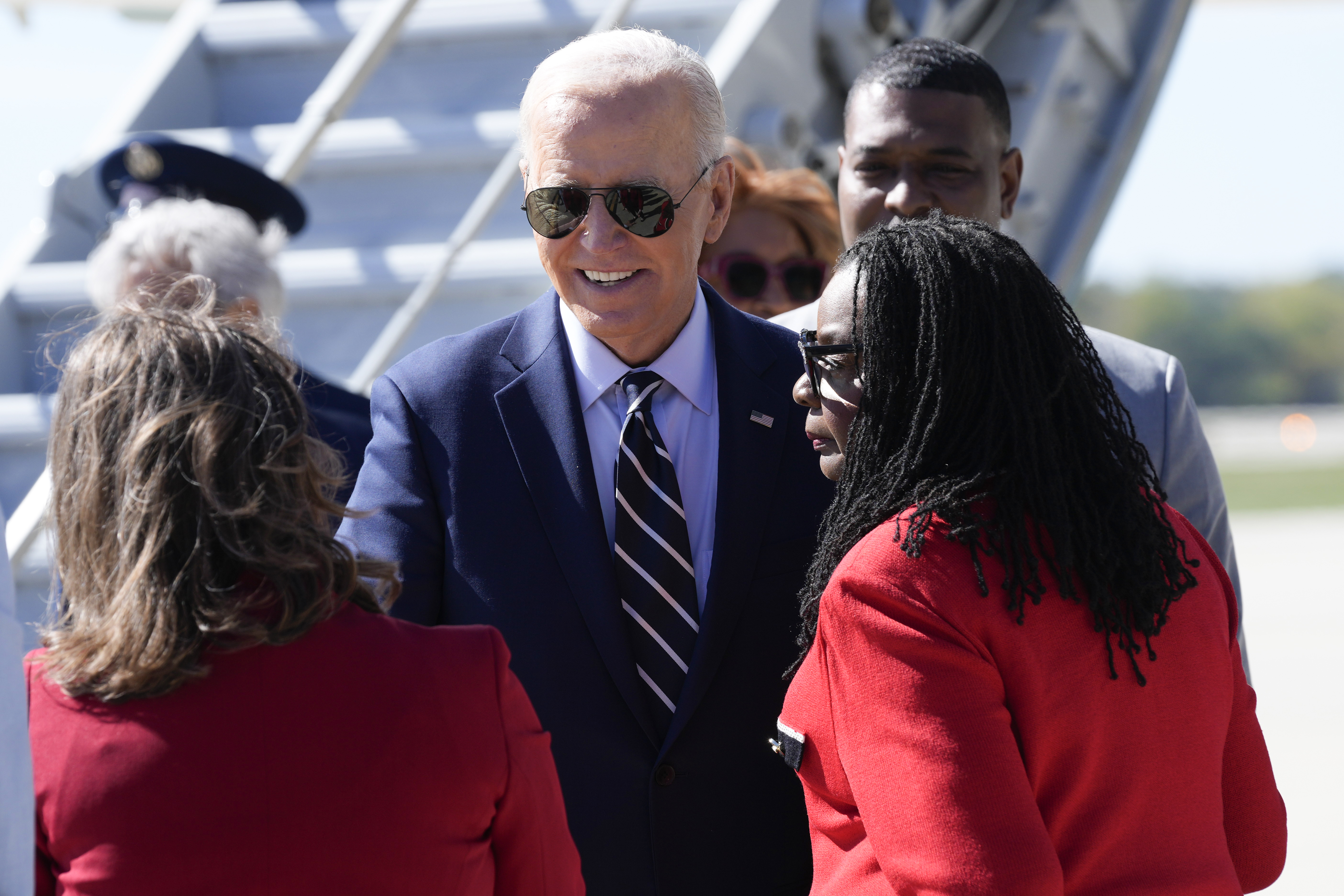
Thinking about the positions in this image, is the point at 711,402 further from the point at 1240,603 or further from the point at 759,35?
the point at 759,35

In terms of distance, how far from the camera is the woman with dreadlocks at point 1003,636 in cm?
140

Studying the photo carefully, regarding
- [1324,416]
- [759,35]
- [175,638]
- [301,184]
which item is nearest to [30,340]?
[301,184]

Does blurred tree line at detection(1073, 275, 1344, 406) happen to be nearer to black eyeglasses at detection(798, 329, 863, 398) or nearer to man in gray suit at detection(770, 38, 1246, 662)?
man in gray suit at detection(770, 38, 1246, 662)

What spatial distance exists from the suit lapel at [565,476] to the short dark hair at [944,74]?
1078 mm

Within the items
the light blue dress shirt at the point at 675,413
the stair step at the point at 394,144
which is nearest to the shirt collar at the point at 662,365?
the light blue dress shirt at the point at 675,413

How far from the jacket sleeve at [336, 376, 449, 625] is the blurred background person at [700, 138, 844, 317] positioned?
1.80 meters

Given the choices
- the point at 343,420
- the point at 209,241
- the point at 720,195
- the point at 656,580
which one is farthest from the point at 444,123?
the point at 656,580

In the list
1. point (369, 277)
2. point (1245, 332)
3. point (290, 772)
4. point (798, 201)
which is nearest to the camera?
point (290, 772)

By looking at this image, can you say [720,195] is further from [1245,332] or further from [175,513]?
[1245,332]

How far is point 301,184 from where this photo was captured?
14.1 feet

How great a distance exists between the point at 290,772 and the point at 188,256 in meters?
2.18

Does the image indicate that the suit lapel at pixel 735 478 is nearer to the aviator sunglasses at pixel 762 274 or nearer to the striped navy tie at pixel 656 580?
the striped navy tie at pixel 656 580

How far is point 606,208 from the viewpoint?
2092 mm

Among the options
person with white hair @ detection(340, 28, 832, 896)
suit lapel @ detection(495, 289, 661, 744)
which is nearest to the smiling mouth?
person with white hair @ detection(340, 28, 832, 896)
